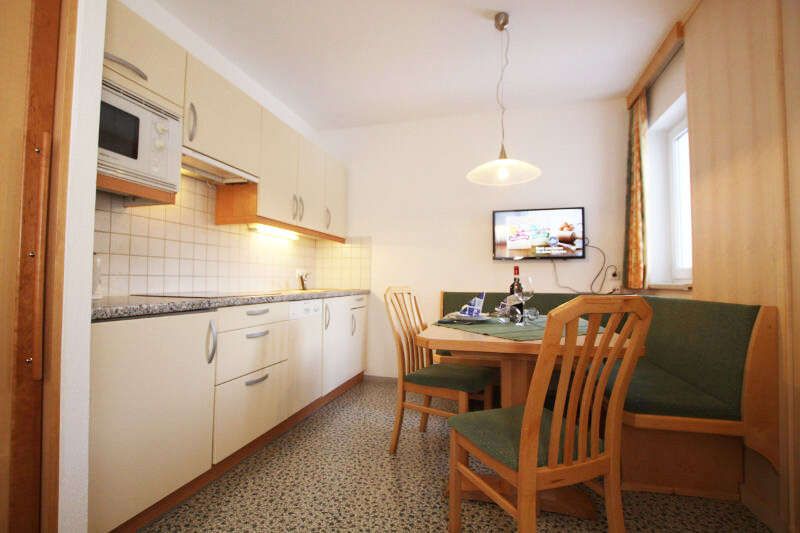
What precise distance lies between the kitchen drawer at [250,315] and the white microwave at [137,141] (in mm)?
673

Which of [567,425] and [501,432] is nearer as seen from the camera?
[567,425]

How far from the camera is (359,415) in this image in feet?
8.34

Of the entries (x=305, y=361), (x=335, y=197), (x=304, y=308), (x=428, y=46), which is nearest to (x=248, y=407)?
(x=305, y=361)

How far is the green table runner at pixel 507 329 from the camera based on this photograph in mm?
1472

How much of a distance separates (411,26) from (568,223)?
2.09m

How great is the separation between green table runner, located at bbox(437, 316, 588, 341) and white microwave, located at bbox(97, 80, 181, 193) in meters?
1.63

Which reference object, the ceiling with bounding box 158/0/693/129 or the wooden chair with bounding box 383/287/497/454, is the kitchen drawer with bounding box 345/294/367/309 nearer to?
the wooden chair with bounding box 383/287/497/454

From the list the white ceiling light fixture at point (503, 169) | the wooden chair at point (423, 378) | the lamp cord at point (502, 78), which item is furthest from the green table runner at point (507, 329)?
the lamp cord at point (502, 78)

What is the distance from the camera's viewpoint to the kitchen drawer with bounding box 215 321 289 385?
1.70 metres

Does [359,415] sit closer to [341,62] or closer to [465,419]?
[465,419]

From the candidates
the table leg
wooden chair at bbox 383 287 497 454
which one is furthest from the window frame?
the table leg

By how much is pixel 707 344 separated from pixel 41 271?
8.70 feet

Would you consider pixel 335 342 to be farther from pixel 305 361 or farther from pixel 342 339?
pixel 305 361

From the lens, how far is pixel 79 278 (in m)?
1.06
